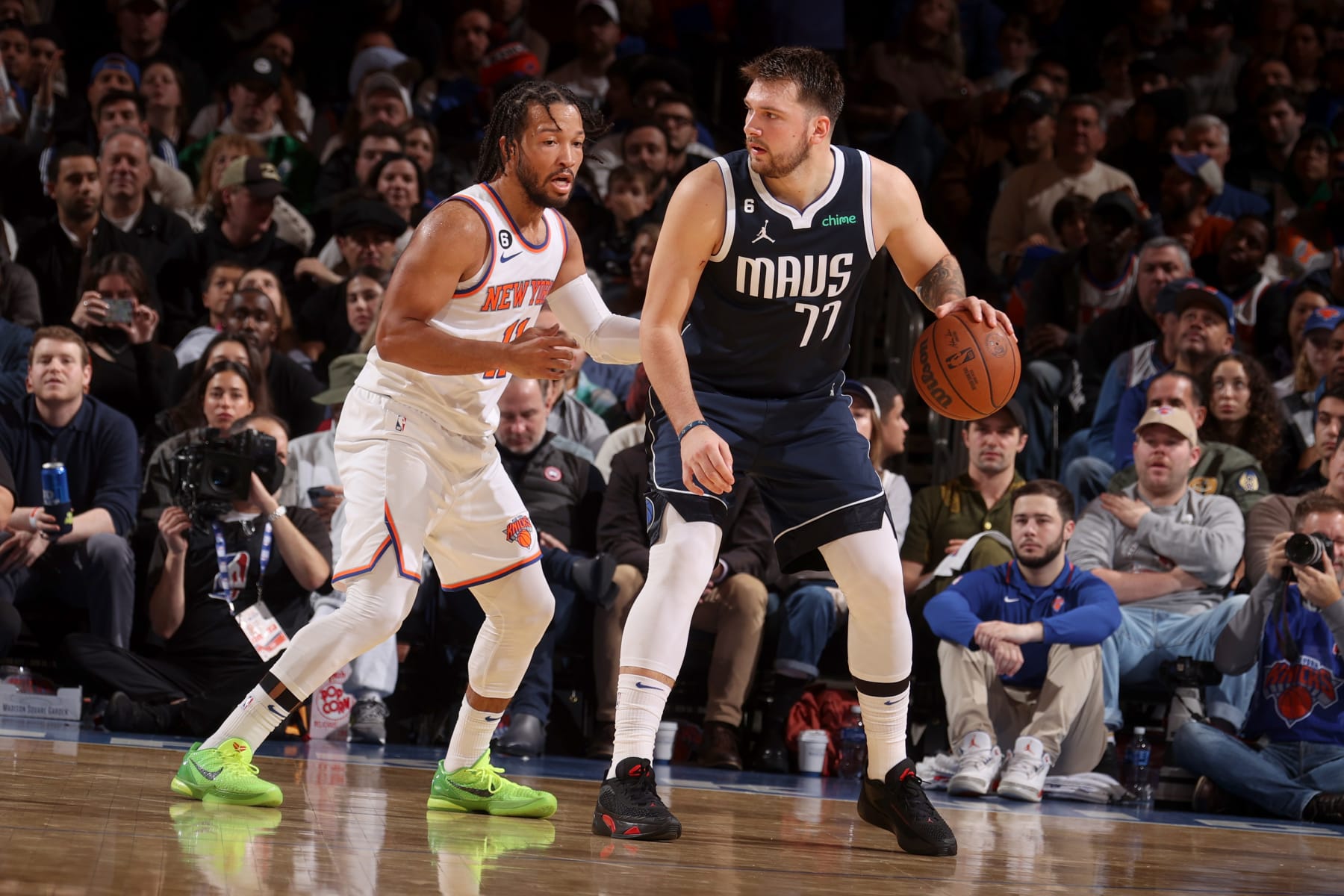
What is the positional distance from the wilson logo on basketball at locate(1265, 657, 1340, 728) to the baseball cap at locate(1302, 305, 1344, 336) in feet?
8.18

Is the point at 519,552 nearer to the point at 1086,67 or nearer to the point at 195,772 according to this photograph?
the point at 195,772

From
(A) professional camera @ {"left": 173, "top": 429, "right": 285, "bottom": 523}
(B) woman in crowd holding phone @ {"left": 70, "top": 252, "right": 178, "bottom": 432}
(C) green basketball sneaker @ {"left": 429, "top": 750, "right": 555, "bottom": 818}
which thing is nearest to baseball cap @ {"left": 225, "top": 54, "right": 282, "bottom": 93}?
(B) woman in crowd holding phone @ {"left": 70, "top": 252, "right": 178, "bottom": 432}

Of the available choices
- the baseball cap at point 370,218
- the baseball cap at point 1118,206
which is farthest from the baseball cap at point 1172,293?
the baseball cap at point 370,218

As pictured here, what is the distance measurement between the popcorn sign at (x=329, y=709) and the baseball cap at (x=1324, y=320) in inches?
208

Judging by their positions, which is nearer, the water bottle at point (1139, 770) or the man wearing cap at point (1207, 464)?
the water bottle at point (1139, 770)

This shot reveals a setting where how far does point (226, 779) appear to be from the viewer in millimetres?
4012

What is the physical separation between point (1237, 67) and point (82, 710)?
10.1 meters

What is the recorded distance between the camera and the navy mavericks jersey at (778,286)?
13.2 feet

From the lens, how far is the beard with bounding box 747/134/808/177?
3994mm

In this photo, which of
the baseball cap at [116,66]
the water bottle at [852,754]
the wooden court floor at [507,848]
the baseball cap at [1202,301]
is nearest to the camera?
the wooden court floor at [507,848]

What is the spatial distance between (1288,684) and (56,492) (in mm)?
→ 5193

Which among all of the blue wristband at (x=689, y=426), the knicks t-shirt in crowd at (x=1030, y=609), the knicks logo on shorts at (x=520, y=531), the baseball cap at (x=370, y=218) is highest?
the baseball cap at (x=370, y=218)

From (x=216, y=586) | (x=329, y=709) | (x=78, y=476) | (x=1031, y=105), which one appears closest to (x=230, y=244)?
(x=78, y=476)

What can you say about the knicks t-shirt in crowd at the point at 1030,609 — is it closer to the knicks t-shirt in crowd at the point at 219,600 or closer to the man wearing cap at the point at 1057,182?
the knicks t-shirt in crowd at the point at 219,600
